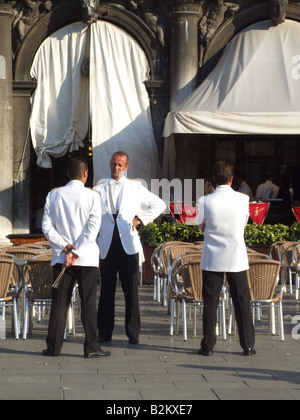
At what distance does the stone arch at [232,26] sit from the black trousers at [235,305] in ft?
35.1

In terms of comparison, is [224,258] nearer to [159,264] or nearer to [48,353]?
[48,353]

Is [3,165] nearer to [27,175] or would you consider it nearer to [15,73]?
[27,175]

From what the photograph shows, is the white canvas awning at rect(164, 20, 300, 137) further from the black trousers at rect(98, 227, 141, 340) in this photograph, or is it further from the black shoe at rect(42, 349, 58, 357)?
the black shoe at rect(42, 349, 58, 357)

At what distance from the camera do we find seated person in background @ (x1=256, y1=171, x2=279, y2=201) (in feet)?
59.7

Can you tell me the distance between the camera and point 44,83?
18984 mm

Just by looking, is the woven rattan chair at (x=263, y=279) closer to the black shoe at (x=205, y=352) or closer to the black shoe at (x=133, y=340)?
the black shoe at (x=205, y=352)

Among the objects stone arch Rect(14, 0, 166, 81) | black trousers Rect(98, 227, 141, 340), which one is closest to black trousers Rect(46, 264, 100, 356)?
black trousers Rect(98, 227, 141, 340)

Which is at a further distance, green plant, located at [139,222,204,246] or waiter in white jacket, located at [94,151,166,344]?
green plant, located at [139,222,204,246]

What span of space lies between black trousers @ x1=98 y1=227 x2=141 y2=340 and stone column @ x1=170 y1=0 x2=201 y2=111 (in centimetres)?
971

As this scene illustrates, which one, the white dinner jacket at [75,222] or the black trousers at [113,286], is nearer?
the white dinner jacket at [75,222]

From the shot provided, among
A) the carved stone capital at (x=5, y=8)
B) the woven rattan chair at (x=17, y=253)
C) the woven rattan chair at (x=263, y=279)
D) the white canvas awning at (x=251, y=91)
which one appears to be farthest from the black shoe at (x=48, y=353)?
the carved stone capital at (x=5, y=8)

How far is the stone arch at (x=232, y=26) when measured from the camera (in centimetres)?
1898

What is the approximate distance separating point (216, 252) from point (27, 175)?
10917 millimetres

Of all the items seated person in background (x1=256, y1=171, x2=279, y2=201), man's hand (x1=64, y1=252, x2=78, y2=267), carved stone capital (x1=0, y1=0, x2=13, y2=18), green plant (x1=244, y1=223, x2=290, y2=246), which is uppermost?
carved stone capital (x1=0, y1=0, x2=13, y2=18)
